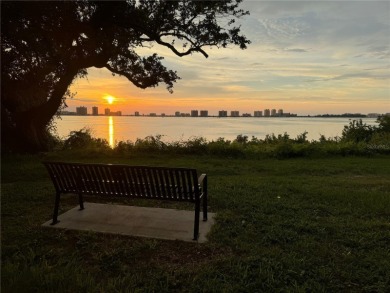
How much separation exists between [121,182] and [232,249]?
2.02 meters

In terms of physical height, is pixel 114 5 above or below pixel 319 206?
above

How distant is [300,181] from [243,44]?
21.7ft

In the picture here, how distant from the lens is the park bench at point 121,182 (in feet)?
16.7

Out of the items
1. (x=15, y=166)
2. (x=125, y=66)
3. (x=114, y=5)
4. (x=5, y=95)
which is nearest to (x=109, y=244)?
(x=15, y=166)

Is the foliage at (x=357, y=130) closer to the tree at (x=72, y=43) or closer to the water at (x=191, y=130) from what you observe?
the water at (x=191, y=130)

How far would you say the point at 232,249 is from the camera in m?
4.61

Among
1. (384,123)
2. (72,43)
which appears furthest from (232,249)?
(384,123)

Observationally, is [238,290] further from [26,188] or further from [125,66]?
[125,66]

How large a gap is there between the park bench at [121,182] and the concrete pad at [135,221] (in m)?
0.32

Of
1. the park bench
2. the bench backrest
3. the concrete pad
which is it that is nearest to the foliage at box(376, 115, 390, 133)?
the concrete pad

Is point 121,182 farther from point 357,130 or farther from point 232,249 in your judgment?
point 357,130

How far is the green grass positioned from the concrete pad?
219 millimetres

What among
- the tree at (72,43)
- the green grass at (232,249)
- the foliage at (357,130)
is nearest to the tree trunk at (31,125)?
the tree at (72,43)

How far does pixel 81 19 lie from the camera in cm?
1197
